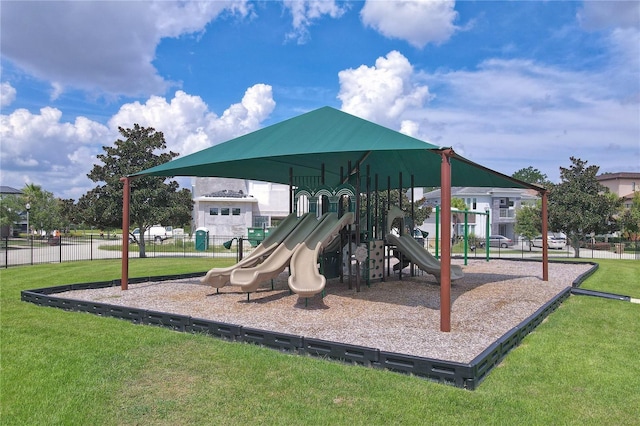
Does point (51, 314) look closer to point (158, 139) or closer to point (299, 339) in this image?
point (299, 339)

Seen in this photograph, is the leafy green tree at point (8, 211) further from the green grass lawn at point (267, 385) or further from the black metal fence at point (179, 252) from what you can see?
the green grass lawn at point (267, 385)

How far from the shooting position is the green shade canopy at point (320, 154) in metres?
7.82

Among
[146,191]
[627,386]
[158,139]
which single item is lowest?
[627,386]

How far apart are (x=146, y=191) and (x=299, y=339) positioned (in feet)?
67.1

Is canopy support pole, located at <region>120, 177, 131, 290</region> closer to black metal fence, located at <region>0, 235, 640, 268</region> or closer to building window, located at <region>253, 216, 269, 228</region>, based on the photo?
black metal fence, located at <region>0, 235, 640, 268</region>

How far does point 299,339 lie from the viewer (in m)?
6.02

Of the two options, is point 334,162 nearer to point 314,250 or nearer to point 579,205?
point 314,250

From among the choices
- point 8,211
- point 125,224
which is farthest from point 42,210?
point 125,224

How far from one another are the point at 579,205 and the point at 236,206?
27.5m

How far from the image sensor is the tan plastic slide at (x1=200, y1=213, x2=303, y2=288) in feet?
33.6

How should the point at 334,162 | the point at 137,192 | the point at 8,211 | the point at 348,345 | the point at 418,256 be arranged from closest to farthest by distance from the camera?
the point at 348,345 → the point at 418,256 → the point at 334,162 → the point at 137,192 → the point at 8,211

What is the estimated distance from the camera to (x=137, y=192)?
24.0 meters

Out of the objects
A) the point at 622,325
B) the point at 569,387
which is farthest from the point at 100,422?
the point at 622,325

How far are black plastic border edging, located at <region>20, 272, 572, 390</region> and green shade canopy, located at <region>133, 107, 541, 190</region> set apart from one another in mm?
3072
